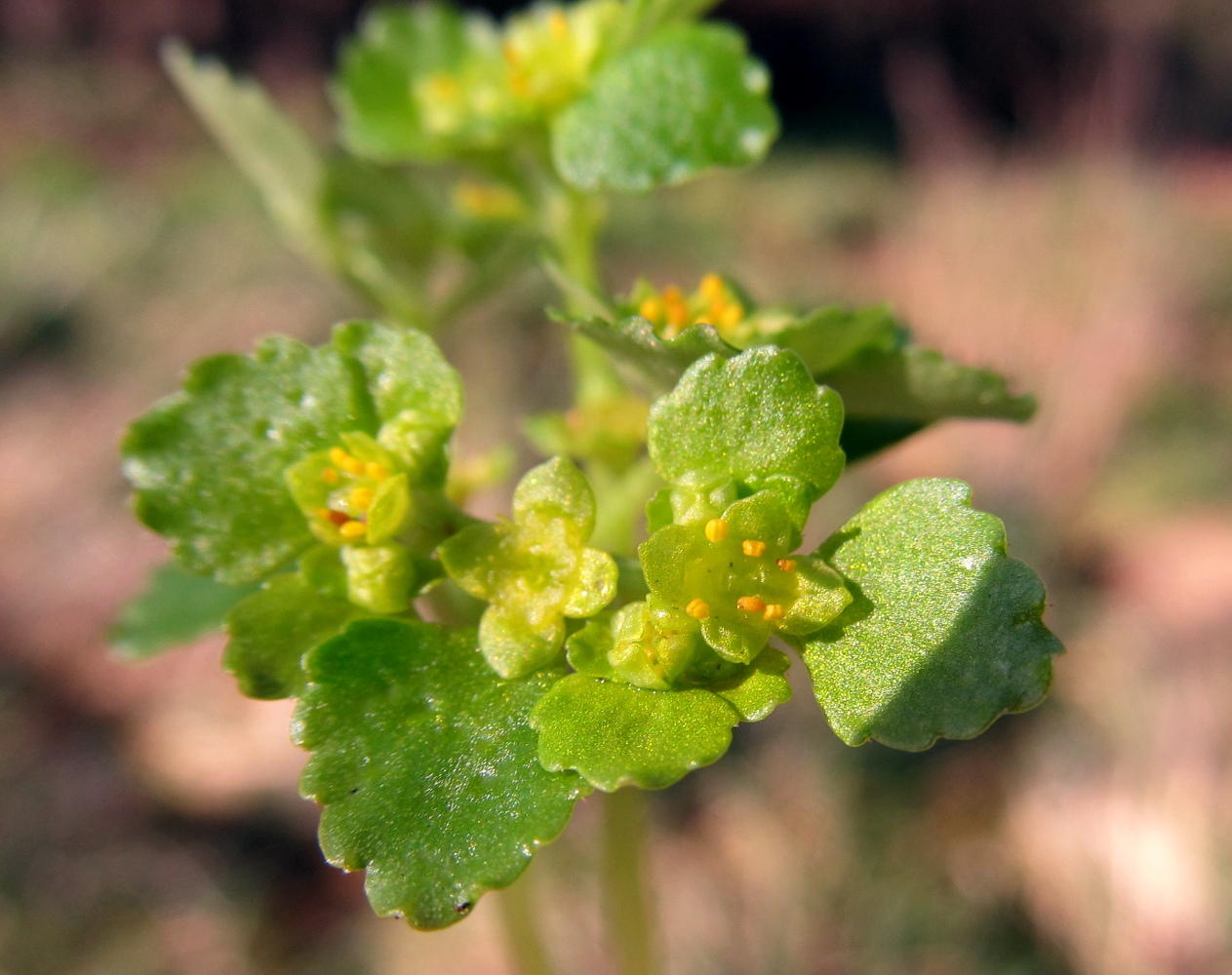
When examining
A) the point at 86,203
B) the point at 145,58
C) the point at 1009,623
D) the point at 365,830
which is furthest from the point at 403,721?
the point at 145,58

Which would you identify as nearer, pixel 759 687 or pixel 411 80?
pixel 759 687

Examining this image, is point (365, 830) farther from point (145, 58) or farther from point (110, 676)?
point (145, 58)

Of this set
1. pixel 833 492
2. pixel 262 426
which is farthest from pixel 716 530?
pixel 833 492

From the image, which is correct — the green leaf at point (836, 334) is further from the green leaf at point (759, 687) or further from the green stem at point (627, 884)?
the green stem at point (627, 884)

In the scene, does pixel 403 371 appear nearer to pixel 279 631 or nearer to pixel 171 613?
pixel 279 631

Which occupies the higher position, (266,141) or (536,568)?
(266,141)

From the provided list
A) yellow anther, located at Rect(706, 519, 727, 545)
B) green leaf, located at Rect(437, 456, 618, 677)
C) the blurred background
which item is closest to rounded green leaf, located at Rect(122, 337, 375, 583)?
green leaf, located at Rect(437, 456, 618, 677)

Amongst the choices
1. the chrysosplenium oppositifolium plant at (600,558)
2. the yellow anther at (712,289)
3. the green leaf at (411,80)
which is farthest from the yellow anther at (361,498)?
the green leaf at (411,80)
